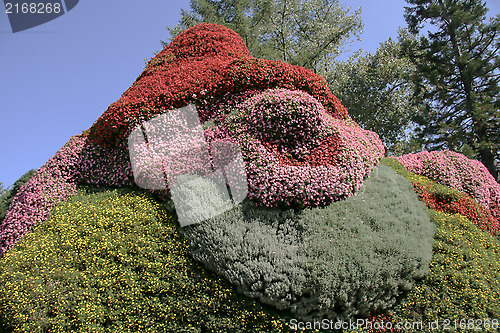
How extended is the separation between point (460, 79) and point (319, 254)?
770 inches

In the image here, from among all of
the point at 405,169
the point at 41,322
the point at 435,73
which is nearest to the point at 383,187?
the point at 405,169

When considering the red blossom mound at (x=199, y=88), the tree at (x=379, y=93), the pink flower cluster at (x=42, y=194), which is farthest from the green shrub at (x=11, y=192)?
the tree at (x=379, y=93)

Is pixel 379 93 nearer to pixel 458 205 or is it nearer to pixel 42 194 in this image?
pixel 458 205

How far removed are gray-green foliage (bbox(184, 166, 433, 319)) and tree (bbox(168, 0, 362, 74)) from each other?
1468 centimetres

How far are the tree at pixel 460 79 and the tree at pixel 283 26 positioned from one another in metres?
5.22

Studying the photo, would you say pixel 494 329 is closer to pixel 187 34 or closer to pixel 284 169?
pixel 284 169

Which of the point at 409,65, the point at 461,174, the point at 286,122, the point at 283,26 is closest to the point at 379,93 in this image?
the point at 409,65

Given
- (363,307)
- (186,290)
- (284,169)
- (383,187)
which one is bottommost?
(363,307)

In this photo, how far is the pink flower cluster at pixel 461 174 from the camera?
29.7 feet

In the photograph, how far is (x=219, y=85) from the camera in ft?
26.1

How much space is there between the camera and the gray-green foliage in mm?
5535

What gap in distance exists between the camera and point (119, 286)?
19.9 ft

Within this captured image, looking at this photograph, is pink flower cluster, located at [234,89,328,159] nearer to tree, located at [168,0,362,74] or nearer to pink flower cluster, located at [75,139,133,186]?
pink flower cluster, located at [75,139,133,186]

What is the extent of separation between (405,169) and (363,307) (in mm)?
4656
